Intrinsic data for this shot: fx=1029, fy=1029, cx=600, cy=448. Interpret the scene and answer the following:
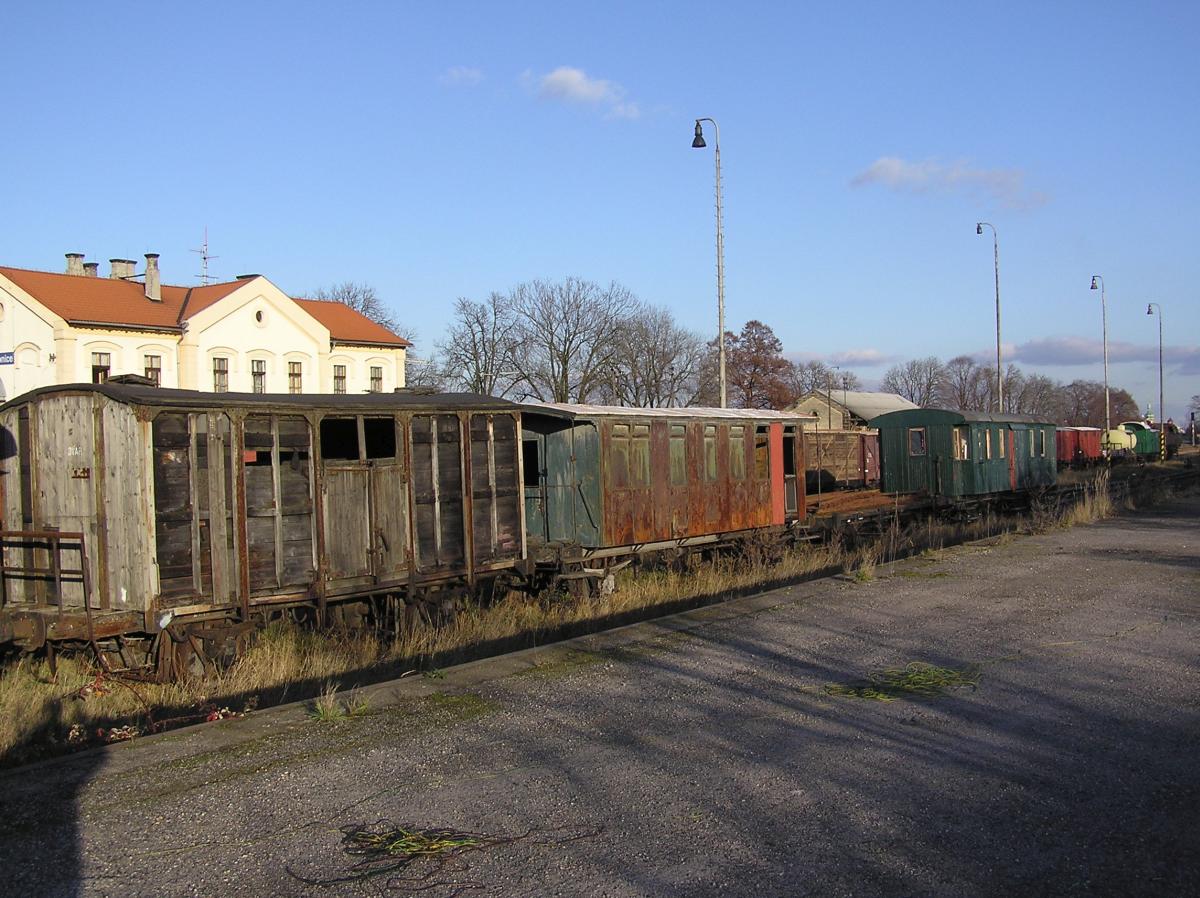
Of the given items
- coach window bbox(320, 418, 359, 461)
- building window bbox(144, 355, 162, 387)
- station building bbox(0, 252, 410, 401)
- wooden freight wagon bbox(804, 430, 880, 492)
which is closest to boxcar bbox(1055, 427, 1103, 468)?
wooden freight wagon bbox(804, 430, 880, 492)

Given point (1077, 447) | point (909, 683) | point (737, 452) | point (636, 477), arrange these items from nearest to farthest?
point (909, 683) → point (636, 477) → point (737, 452) → point (1077, 447)

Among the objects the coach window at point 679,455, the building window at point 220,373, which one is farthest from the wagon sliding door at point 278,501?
the building window at point 220,373

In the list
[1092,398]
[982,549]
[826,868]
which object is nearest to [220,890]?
[826,868]

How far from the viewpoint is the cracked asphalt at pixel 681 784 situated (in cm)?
471

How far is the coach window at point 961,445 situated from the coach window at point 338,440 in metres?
16.6

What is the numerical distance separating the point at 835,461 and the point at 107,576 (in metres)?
23.0

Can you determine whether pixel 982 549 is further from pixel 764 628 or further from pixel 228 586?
pixel 228 586

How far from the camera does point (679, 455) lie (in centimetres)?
1551

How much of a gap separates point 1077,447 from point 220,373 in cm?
3833

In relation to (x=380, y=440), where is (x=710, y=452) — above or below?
below

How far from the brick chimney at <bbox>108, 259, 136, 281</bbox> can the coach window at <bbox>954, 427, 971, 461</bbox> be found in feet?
117

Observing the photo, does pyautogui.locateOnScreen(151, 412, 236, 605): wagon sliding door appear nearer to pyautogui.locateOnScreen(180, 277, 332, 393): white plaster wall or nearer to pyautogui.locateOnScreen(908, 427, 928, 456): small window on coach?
pyautogui.locateOnScreen(908, 427, 928, 456): small window on coach

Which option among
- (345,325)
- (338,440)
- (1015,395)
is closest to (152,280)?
(345,325)

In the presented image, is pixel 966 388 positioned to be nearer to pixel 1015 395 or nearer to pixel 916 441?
pixel 1015 395
